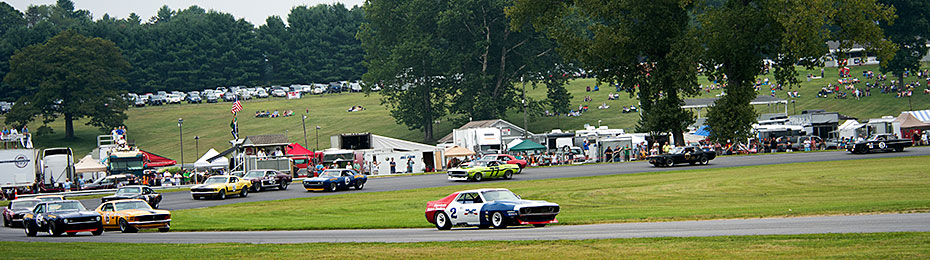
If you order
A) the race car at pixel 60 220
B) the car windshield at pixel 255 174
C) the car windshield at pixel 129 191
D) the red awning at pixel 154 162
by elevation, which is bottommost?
the race car at pixel 60 220

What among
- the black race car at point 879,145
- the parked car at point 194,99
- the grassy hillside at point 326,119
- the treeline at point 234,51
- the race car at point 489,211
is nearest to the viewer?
the race car at point 489,211

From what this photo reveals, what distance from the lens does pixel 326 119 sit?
377 feet

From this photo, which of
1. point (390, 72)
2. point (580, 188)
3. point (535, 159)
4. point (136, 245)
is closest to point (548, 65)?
point (390, 72)

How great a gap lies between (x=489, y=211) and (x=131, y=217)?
41.0 ft

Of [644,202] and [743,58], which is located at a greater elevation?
[743,58]

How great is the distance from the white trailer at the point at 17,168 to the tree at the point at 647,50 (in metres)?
35.1

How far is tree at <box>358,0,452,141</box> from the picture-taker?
93.4m

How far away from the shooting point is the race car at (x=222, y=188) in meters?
44.7

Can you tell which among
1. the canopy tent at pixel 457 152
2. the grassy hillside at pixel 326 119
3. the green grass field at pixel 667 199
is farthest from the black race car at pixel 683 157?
the grassy hillside at pixel 326 119

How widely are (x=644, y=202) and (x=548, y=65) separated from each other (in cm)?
6555

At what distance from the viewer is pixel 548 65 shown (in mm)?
96375

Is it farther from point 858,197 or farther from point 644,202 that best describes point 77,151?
point 858,197

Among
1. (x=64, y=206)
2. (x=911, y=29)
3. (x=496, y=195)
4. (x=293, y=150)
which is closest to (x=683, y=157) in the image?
(x=496, y=195)

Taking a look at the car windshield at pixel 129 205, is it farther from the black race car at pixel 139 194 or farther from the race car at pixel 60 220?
the black race car at pixel 139 194
